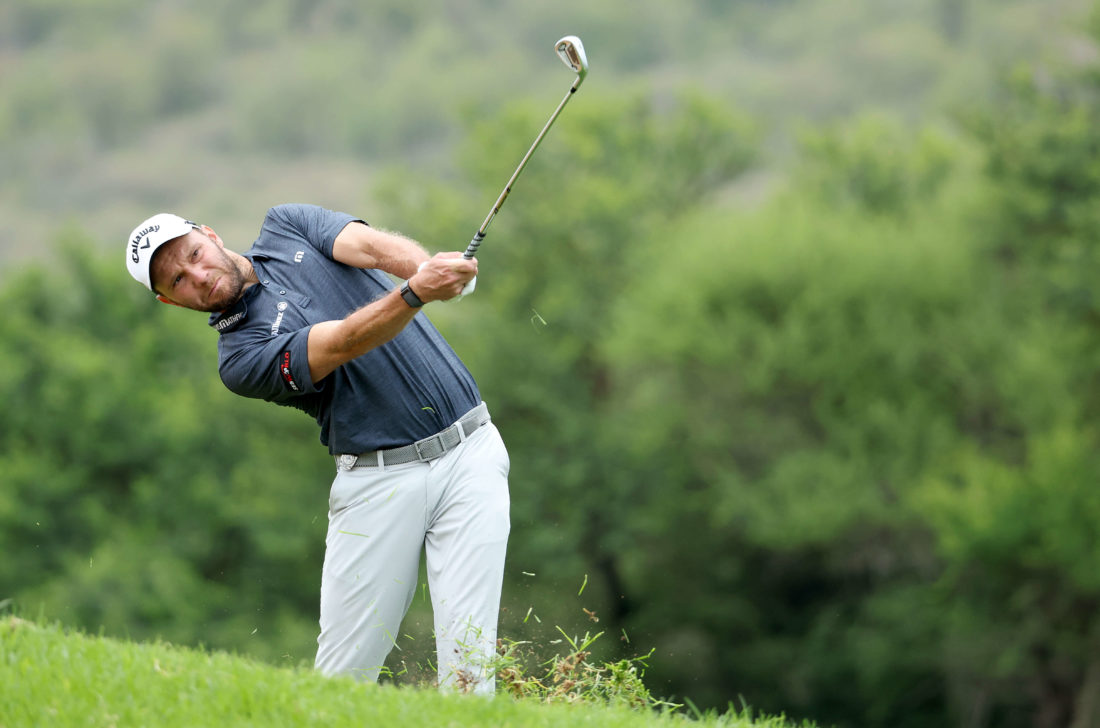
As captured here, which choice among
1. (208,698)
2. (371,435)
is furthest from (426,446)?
(208,698)

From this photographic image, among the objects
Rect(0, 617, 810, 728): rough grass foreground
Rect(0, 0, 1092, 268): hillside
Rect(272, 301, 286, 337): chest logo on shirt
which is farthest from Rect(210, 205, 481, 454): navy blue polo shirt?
Answer: Rect(0, 0, 1092, 268): hillside

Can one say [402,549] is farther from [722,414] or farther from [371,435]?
[722,414]

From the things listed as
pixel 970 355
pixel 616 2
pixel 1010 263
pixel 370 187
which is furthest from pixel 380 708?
pixel 616 2

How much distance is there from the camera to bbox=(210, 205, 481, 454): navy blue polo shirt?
19.9 ft

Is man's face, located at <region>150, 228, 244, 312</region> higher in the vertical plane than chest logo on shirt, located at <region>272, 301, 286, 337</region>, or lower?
higher

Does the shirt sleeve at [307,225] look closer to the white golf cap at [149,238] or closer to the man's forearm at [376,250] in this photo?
the man's forearm at [376,250]

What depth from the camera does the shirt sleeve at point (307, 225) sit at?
20.6ft

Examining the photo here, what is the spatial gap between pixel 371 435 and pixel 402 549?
0.57 metres

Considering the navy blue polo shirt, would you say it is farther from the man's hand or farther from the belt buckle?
the man's hand

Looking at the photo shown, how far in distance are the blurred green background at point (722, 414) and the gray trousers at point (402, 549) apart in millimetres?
23699

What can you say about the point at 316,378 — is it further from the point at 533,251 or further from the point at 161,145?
the point at 161,145

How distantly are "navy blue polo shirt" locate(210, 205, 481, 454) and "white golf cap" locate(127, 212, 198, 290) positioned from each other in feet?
1.36

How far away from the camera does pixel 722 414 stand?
34.9 meters

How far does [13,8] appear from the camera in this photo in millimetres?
158250
